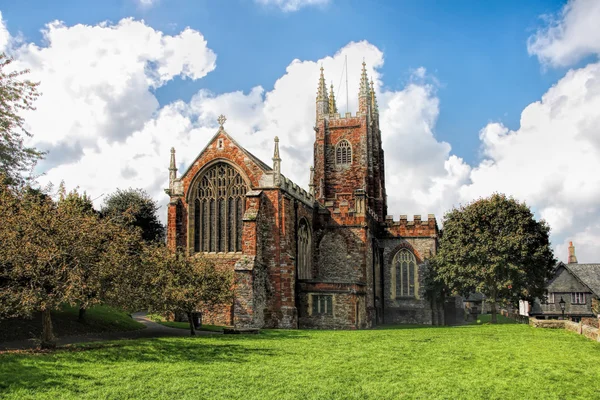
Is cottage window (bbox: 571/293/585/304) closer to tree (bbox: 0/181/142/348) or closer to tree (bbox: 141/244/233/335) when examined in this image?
tree (bbox: 141/244/233/335)

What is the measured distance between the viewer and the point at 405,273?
50.1 meters

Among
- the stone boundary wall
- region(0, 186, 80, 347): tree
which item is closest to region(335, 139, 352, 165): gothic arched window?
the stone boundary wall

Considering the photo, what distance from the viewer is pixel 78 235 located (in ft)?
65.6

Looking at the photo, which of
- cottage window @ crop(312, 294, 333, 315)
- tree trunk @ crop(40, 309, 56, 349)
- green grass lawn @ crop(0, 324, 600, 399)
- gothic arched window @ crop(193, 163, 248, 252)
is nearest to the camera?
green grass lawn @ crop(0, 324, 600, 399)

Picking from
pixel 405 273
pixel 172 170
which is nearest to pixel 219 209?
pixel 172 170

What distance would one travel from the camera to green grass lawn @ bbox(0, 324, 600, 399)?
48.0 ft

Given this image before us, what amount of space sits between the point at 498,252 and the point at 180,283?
2392 centimetres

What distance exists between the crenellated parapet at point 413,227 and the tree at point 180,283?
22.5 m

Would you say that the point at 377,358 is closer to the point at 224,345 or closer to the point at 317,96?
the point at 224,345

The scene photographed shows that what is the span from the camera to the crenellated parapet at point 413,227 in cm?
4997

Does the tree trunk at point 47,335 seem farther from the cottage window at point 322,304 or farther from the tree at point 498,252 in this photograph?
the tree at point 498,252

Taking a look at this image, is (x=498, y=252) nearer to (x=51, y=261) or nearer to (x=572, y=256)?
(x=51, y=261)

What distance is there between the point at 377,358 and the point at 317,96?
153 ft

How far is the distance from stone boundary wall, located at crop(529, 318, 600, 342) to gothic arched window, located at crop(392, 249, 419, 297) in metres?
12.3
